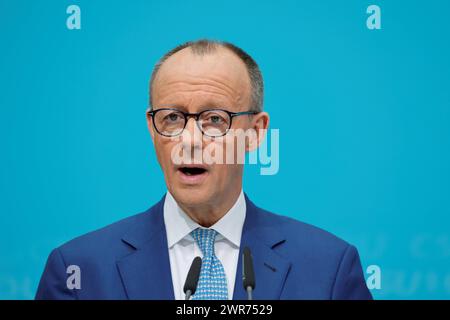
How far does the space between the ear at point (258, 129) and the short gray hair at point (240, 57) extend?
3cm

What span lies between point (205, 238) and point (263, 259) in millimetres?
211

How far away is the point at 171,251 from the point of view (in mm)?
2293

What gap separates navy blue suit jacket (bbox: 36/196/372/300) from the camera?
217 cm

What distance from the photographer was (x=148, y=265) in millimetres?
2211

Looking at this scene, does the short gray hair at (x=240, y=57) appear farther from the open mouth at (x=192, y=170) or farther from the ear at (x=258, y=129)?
the open mouth at (x=192, y=170)

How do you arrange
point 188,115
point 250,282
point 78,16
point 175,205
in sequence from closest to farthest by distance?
point 250,282
point 188,115
point 175,205
point 78,16

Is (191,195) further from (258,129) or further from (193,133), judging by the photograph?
(258,129)

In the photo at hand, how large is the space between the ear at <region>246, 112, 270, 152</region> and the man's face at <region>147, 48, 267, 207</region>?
9cm

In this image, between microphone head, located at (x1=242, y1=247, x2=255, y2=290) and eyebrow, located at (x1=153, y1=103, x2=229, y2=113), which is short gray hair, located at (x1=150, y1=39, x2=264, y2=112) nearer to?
eyebrow, located at (x1=153, y1=103, x2=229, y2=113)

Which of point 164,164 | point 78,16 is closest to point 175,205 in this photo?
point 164,164

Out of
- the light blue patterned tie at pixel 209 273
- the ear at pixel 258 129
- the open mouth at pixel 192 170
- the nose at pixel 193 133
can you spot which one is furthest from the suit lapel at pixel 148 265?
the ear at pixel 258 129

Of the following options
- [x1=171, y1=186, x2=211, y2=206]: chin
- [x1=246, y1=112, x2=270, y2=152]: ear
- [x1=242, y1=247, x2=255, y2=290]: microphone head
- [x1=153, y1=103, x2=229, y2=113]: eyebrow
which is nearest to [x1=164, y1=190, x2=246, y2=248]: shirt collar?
[x1=171, y1=186, x2=211, y2=206]: chin
